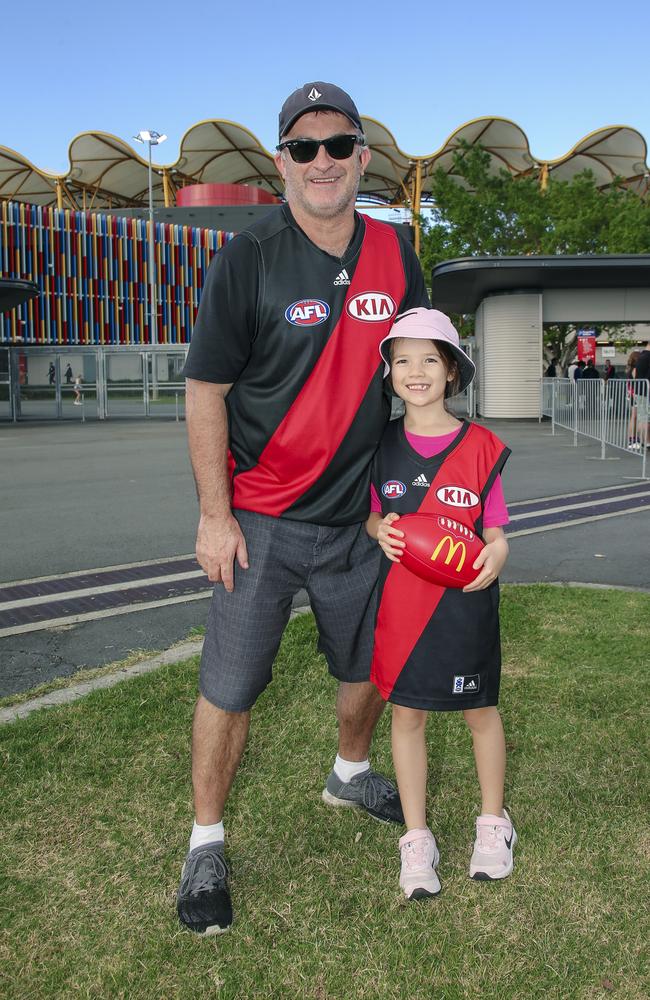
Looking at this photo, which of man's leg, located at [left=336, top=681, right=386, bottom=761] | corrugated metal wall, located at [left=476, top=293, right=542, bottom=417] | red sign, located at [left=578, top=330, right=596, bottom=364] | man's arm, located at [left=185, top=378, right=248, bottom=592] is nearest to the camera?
man's arm, located at [left=185, top=378, right=248, bottom=592]

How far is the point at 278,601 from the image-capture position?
100 inches

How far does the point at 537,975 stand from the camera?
212 centimetres

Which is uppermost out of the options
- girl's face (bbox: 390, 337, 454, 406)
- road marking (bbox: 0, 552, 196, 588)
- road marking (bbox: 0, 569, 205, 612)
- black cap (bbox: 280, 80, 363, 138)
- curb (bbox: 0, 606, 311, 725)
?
black cap (bbox: 280, 80, 363, 138)

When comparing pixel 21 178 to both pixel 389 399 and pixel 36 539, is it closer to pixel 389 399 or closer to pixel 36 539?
pixel 36 539

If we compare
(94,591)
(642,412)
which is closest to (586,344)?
(642,412)

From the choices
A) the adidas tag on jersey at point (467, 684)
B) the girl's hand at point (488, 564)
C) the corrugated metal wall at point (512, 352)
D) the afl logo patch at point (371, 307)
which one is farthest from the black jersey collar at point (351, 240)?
the corrugated metal wall at point (512, 352)

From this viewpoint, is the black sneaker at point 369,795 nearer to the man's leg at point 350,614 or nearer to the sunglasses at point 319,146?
the man's leg at point 350,614

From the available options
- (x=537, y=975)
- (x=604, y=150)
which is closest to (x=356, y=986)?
(x=537, y=975)

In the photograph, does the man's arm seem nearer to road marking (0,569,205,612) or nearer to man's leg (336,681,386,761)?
man's leg (336,681,386,761)

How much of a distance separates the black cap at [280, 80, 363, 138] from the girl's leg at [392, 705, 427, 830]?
5.61 ft

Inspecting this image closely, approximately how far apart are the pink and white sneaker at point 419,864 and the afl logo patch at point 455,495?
97cm

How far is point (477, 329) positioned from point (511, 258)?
16.3ft

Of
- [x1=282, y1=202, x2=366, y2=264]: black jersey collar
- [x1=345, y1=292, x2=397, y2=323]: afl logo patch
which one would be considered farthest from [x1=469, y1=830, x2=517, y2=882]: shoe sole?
[x1=282, y1=202, x2=366, y2=264]: black jersey collar

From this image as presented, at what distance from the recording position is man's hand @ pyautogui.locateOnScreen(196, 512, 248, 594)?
8.13ft
